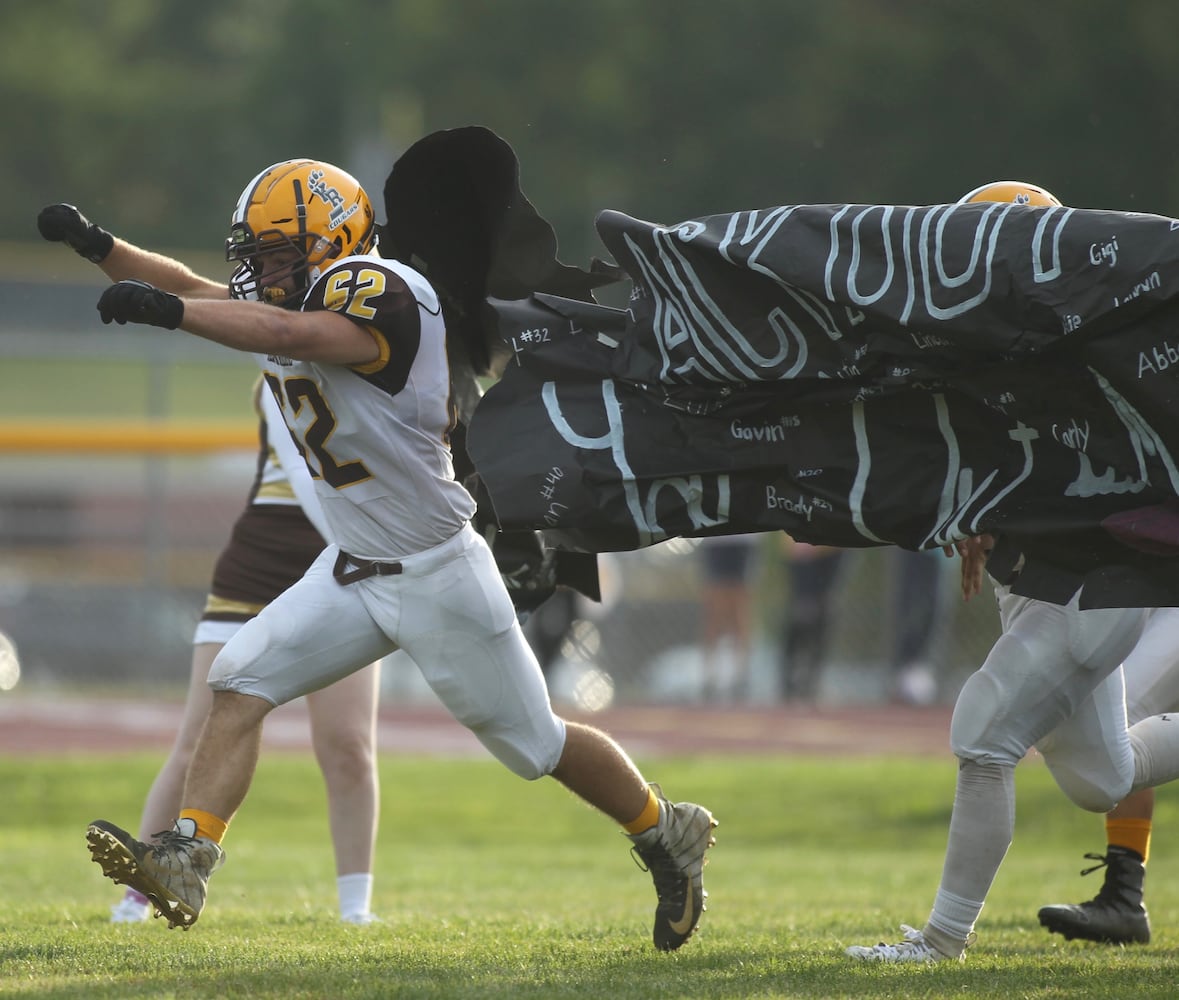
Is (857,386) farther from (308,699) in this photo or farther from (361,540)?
(308,699)

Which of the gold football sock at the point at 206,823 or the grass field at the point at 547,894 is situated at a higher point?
the gold football sock at the point at 206,823

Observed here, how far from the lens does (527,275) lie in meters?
5.46

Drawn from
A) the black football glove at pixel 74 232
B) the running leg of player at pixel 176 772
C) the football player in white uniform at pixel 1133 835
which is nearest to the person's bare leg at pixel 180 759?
the running leg of player at pixel 176 772

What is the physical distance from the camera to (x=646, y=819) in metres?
5.23

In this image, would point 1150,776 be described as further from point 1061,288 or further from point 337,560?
point 337,560

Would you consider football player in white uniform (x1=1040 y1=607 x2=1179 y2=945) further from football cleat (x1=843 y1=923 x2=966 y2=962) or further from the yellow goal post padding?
the yellow goal post padding

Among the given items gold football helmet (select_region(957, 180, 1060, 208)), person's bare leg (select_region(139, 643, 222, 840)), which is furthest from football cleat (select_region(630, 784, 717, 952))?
gold football helmet (select_region(957, 180, 1060, 208))

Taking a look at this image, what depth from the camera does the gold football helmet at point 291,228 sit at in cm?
495

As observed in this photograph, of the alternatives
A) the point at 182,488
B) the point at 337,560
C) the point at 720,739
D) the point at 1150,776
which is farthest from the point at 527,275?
the point at 182,488

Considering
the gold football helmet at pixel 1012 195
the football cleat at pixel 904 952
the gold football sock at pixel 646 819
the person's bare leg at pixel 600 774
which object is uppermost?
the gold football helmet at pixel 1012 195

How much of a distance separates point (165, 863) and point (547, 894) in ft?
9.90

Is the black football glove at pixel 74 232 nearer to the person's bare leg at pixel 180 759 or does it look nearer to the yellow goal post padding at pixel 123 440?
the person's bare leg at pixel 180 759

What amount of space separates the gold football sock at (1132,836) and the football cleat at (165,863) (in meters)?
2.99

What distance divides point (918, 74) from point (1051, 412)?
1996cm
